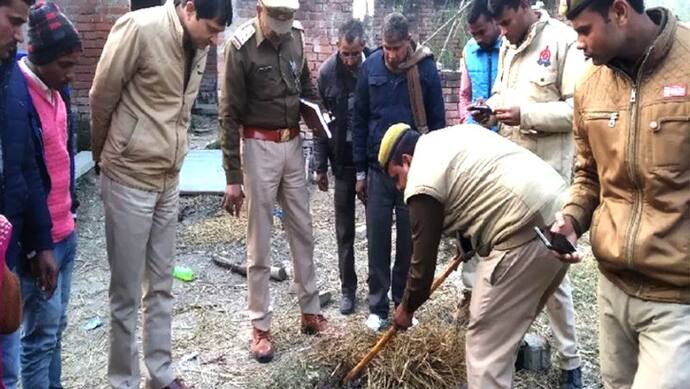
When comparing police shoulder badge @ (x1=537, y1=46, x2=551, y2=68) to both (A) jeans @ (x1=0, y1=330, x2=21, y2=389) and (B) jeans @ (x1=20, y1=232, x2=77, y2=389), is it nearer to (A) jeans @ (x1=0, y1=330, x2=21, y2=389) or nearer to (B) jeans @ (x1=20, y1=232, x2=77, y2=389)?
(B) jeans @ (x1=20, y1=232, x2=77, y2=389)

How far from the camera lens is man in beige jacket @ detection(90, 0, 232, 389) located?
3.19 meters

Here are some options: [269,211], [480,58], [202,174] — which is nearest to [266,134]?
[269,211]

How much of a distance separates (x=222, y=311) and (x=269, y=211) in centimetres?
107

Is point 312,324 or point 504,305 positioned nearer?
point 504,305

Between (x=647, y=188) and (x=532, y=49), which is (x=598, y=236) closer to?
(x=647, y=188)

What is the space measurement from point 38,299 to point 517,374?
2.45 meters

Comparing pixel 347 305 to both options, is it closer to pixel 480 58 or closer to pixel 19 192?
pixel 480 58

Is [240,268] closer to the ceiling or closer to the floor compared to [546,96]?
closer to the floor

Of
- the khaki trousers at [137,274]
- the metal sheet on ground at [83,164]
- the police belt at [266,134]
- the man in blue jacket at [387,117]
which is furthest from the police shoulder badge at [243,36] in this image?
the metal sheet on ground at [83,164]

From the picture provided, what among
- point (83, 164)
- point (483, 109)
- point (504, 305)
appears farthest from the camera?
point (83, 164)

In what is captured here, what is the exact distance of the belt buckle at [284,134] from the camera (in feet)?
13.4

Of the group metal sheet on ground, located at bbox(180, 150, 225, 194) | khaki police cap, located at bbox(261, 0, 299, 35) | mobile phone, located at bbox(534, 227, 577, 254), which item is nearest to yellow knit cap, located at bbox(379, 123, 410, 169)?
mobile phone, located at bbox(534, 227, 577, 254)

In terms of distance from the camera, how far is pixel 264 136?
160 inches

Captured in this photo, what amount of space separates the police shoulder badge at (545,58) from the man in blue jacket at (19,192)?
8.07 ft
